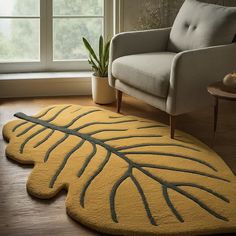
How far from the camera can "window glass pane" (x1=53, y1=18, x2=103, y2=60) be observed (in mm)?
4734

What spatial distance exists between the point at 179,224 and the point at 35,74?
8.69 feet

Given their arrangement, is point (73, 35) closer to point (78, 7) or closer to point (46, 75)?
point (78, 7)

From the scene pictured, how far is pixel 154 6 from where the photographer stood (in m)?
4.67

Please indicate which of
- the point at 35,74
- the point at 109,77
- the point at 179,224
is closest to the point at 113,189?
the point at 179,224

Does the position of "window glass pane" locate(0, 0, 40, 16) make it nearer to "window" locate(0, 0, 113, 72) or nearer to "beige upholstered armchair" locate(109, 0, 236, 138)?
"window" locate(0, 0, 113, 72)

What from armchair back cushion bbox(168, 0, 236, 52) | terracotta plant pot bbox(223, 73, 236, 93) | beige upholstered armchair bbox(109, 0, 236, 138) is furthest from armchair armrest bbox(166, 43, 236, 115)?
terracotta plant pot bbox(223, 73, 236, 93)

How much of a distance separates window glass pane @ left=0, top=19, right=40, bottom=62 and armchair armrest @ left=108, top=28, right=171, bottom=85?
94cm

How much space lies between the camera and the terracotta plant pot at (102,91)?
14.4 ft

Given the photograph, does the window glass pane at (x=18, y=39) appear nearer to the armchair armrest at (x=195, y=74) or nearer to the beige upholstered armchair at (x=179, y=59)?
the beige upholstered armchair at (x=179, y=59)

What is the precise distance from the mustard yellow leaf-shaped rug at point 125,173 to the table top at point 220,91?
377 mm

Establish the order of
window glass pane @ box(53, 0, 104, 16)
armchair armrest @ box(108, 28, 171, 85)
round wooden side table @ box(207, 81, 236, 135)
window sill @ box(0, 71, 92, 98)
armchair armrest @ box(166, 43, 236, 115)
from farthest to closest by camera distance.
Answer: window glass pane @ box(53, 0, 104, 16)
window sill @ box(0, 71, 92, 98)
armchair armrest @ box(108, 28, 171, 85)
armchair armrest @ box(166, 43, 236, 115)
round wooden side table @ box(207, 81, 236, 135)

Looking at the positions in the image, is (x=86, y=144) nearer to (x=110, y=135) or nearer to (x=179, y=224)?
(x=110, y=135)

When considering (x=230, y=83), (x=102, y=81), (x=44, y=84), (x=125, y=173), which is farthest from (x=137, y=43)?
(x=125, y=173)

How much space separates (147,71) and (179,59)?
303 mm
